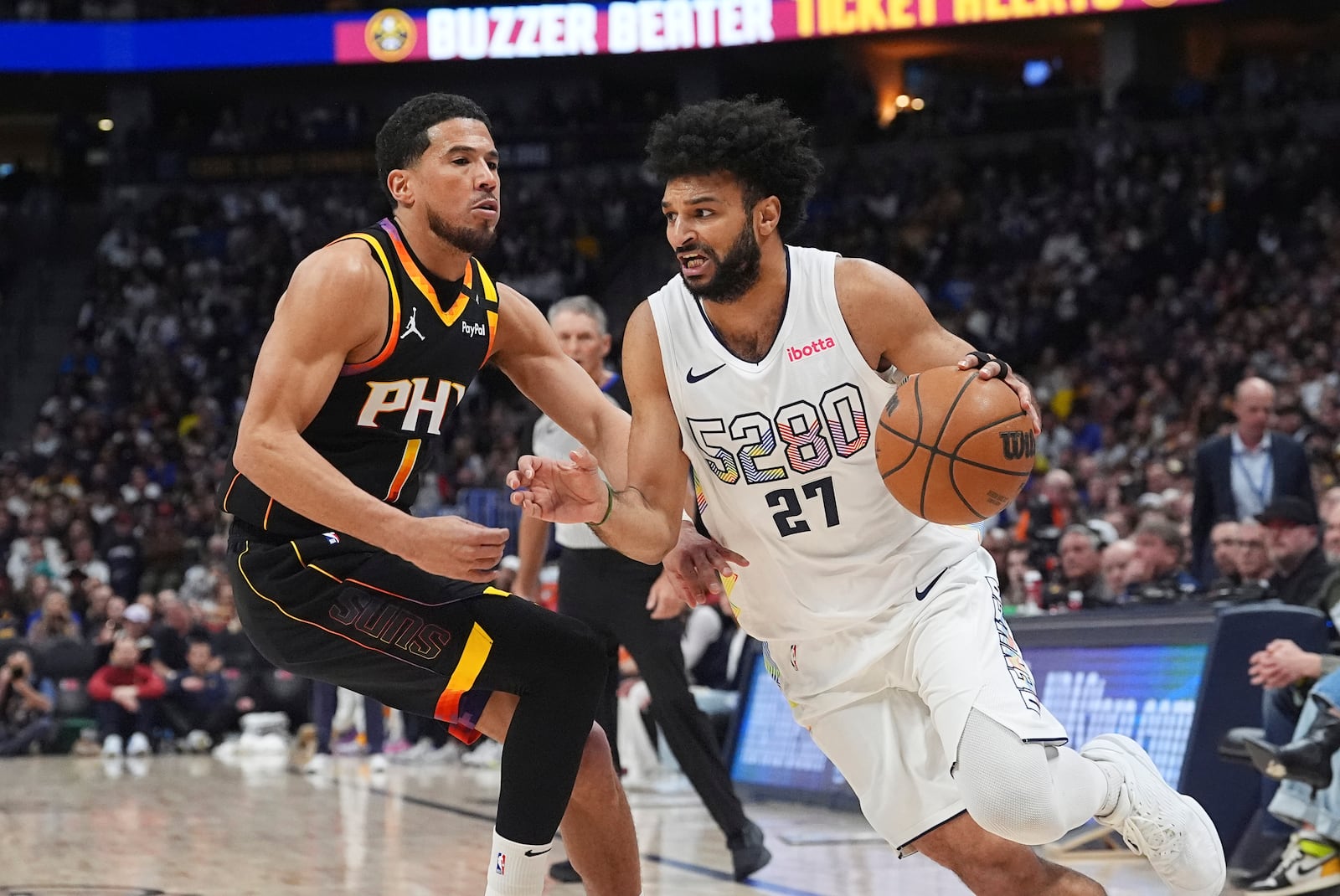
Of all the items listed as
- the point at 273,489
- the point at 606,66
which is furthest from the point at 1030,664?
the point at 606,66

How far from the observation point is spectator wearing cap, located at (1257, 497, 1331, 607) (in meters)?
7.16

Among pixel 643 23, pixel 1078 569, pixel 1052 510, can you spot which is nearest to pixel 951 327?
pixel 643 23

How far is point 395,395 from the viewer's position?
431 centimetres

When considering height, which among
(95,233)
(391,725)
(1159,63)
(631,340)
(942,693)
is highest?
(1159,63)

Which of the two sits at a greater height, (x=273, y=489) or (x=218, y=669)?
(x=273, y=489)

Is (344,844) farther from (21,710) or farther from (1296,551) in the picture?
(21,710)

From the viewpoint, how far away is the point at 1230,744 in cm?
581

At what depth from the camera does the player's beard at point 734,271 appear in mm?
4059

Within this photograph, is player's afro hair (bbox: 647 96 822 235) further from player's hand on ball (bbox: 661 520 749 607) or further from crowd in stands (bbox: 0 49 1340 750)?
crowd in stands (bbox: 0 49 1340 750)

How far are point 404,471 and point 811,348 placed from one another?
3.83 ft

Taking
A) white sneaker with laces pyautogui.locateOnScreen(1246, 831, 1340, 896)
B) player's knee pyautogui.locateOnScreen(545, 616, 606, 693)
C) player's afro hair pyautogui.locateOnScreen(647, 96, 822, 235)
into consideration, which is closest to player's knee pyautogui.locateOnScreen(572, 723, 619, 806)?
player's knee pyautogui.locateOnScreen(545, 616, 606, 693)

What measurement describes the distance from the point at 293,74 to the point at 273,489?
27.0m

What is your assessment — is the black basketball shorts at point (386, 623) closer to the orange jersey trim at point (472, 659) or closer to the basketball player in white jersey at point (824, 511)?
the orange jersey trim at point (472, 659)

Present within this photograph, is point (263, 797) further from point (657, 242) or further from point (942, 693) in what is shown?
point (657, 242)
